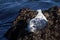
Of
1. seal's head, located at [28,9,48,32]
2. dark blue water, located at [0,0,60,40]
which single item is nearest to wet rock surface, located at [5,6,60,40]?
seal's head, located at [28,9,48,32]

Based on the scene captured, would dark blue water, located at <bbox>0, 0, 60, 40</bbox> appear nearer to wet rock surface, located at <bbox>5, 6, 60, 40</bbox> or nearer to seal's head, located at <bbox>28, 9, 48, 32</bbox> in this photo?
wet rock surface, located at <bbox>5, 6, 60, 40</bbox>

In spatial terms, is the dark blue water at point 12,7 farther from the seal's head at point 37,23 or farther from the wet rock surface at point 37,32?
the seal's head at point 37,23

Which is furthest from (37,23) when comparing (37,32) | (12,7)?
(12,7)

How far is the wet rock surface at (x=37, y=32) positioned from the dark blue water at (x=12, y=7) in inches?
18.9

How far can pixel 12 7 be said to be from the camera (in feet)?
25.6

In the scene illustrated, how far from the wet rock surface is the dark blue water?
481mm

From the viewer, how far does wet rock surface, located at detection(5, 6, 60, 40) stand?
4.32 m

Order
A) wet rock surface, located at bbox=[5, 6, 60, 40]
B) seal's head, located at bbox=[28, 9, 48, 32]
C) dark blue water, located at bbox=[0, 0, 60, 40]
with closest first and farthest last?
wet rock surface, located at bbox=[5, 6, 60, 40]
seal's head, located at bbox=[28, 9, 48, 32]
dark blue water, located at bbox=[0, 0, 60, 40]

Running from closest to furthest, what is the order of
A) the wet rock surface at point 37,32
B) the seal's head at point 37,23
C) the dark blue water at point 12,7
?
the wet rock surface at point 37,32 → the seal's head at point 37,23 → the dark blue water at point 12,7

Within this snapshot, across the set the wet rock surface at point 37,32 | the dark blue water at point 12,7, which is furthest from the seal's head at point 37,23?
the dark blue water at point 12,7

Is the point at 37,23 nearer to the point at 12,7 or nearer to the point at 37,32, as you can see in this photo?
the point at 37,32

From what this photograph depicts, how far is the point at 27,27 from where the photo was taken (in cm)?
457

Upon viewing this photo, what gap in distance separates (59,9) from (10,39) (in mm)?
1079

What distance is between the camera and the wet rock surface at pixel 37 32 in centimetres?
432
